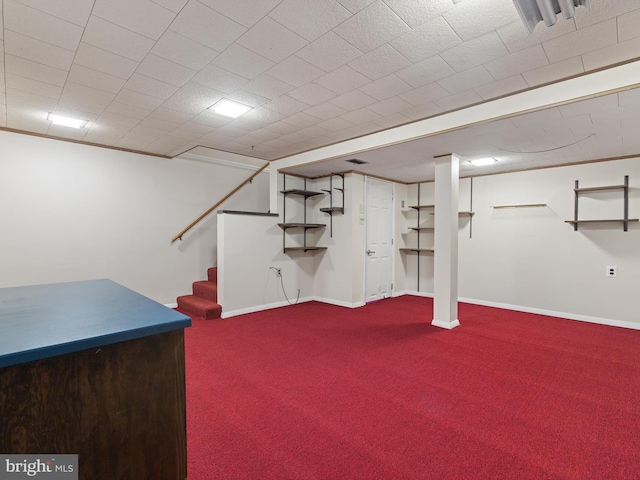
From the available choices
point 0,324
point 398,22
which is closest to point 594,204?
point 398,22

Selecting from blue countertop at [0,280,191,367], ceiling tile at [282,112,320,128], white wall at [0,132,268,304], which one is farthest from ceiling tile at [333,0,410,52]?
white wall at [0,132,268,304]

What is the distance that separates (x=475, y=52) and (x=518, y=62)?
392mm

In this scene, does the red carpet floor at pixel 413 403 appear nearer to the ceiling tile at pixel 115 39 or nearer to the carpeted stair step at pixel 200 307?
the carpeted stair step at pixel 200 307

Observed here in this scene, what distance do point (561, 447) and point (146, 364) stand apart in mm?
2267

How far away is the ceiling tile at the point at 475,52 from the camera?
2068 millimetres

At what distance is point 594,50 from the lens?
2150 millimetres

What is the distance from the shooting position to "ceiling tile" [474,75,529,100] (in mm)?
2586

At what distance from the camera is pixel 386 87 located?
273 centimetres

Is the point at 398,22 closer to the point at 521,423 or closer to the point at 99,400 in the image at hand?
the point at 99,400

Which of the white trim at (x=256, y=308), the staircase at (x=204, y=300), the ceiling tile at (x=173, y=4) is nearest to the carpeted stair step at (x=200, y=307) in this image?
the staircase at (x=204, y=300)

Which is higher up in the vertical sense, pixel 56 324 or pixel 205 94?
pixel 205 94

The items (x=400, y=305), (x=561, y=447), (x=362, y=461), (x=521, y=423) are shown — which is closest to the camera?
(x=362, y=461)

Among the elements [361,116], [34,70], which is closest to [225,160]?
[361,116]

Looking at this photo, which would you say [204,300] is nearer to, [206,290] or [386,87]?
[206,290]
